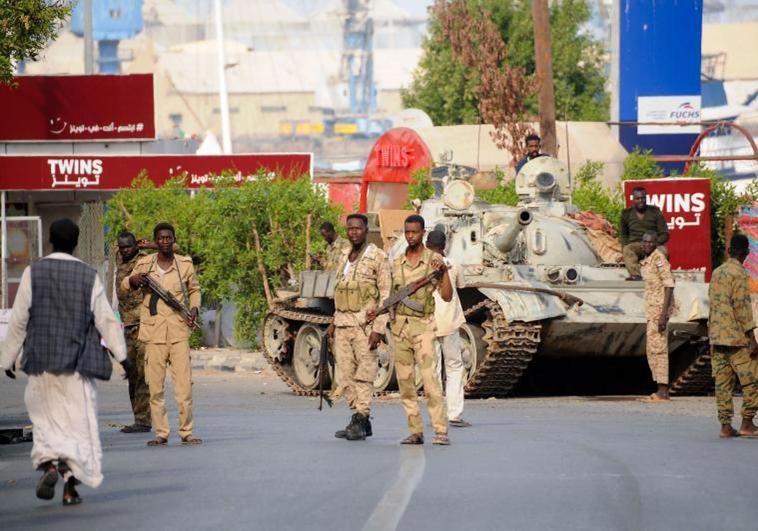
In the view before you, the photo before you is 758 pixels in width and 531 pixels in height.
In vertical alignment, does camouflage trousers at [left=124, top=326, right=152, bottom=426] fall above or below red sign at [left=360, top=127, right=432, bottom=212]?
below

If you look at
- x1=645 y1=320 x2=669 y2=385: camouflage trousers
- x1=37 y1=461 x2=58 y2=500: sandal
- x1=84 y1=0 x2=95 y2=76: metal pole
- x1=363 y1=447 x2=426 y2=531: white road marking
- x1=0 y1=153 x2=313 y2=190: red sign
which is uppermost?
x1=84 y1=0 x2=95 y2=76: metal pole

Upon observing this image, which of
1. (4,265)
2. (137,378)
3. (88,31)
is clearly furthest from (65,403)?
(88,31)

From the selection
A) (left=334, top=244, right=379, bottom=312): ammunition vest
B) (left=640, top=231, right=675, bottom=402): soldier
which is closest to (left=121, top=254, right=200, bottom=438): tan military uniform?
(left=334, top=244, right=379, bottom=312): ammunition vest

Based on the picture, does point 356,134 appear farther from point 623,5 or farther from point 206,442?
point 206,442

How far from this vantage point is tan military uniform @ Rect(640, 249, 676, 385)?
18.2 meters

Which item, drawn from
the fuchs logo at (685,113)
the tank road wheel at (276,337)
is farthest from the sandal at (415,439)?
the fuchs logo at (685,113)

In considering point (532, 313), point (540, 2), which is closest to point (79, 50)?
point (540, 2)

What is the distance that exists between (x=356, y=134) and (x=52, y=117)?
88.5 meters

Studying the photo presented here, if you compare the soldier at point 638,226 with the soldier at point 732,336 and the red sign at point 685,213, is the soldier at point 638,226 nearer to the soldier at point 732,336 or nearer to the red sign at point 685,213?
the red sign at point 685,213

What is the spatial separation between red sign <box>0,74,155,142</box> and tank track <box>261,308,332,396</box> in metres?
17.0

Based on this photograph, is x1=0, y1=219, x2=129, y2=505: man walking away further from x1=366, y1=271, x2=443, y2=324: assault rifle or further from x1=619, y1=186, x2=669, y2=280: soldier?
x1=619, y1=186, x2=669, y2=280: soldier

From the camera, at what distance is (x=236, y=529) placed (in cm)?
855

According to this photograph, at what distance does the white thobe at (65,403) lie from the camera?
9.50 meters

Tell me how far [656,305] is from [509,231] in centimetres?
220
